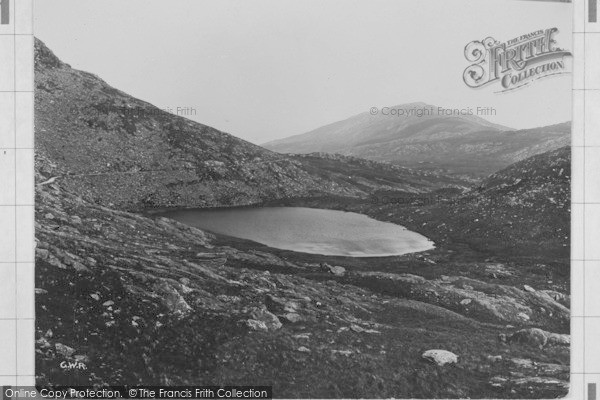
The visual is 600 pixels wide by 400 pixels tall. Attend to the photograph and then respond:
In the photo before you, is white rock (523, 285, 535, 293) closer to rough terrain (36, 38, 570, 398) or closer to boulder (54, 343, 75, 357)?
rough terrain (36, 38, 570, 398)

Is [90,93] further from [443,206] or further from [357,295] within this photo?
[443,206]

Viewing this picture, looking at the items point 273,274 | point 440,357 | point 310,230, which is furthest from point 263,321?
point 440,357

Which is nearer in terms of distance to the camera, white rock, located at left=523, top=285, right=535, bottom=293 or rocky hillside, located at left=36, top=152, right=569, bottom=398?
rocky hillside, located at left=36, top=152, right=569, bottom=398

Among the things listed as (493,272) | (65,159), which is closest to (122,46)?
(65,159)
